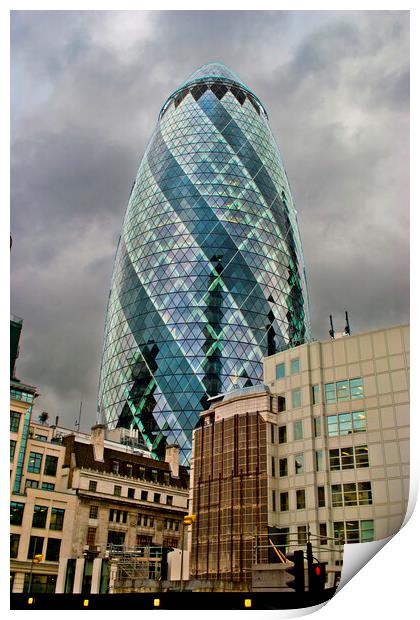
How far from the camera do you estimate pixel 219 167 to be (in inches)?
2741

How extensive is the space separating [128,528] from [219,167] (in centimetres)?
4225

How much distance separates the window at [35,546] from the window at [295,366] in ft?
52.7

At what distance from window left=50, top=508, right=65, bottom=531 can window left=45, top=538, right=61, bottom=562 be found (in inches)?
26.7

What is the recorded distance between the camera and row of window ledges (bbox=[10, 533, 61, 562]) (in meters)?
31.8

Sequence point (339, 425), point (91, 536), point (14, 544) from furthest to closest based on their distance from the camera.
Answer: point (91, 536)
point (14, 544)
point (339, 425)

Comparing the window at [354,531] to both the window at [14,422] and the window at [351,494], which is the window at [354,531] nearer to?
the window at [351,494]

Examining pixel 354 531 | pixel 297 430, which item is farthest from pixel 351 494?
pixel 297 430

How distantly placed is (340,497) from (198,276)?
4028 cm

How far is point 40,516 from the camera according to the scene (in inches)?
1330

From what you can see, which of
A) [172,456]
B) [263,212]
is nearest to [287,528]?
[172,456]

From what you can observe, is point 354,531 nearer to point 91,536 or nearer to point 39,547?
point 39,547

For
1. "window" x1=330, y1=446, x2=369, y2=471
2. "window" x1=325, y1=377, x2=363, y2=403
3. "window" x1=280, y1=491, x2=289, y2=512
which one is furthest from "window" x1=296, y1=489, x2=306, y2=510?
"window" x1=325, y1=377, x2=363, y2=403

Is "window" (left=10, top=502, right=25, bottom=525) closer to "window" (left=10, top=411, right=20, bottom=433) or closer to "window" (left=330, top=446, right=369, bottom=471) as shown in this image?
"window" (left=10, top=411, right=20, bottom=433)

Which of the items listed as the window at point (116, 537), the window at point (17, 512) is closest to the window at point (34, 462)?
the window at point (17, 512)
